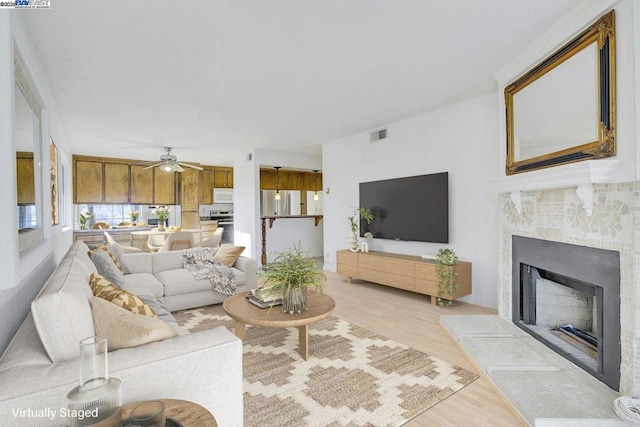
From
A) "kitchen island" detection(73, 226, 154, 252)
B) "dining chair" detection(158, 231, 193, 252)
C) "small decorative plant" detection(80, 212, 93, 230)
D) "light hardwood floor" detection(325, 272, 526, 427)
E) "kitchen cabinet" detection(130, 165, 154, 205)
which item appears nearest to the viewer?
"light hardwood floor" detection(325, 272, 526, 427)

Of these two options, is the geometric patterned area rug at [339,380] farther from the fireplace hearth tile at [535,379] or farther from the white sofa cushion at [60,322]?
the white sofa cushion at [60,322]

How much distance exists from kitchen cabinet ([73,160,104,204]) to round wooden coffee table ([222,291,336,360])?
6.47m

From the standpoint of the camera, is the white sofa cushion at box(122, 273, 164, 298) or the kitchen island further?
the kitchen island

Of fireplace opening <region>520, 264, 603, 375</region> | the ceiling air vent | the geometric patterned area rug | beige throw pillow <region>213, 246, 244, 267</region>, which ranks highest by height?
the ceiling air vent

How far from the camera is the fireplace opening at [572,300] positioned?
203cm

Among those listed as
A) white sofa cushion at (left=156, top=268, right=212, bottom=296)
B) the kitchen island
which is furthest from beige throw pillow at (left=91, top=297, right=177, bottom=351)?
the kitchen island

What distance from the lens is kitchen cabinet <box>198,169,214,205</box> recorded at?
29.1ft

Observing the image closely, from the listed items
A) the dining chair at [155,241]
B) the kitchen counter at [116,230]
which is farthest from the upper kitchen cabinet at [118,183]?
the dining chair at [155,241]

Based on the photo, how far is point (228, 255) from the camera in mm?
4617

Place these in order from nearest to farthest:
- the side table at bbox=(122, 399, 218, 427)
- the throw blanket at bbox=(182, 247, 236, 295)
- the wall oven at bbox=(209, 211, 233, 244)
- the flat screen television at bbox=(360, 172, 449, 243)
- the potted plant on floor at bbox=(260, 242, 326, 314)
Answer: the side table at bbox=(122, 399, 218, 427)
the potted plant on floor at bbox=(260, 242, 326, 314)
the throw blanket at bbox=(182, 247, 236, 295)
the flat screen television at bbox=(360, 172, 449, 243)
the wall oven at bbox=(209, 211, 233, 244)

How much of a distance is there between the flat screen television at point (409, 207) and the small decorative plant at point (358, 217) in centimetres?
7

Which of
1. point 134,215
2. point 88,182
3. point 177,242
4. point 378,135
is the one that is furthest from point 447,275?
point 88,182

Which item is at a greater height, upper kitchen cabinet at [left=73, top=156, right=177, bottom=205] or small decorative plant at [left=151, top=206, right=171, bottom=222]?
upper kitchen cabinet at [left=73, top=156, right=177, bottom=205]

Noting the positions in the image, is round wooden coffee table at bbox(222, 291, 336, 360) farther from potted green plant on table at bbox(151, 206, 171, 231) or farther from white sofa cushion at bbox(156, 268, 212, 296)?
potted green plant on table at bbox(151, 206, 171, 231)
